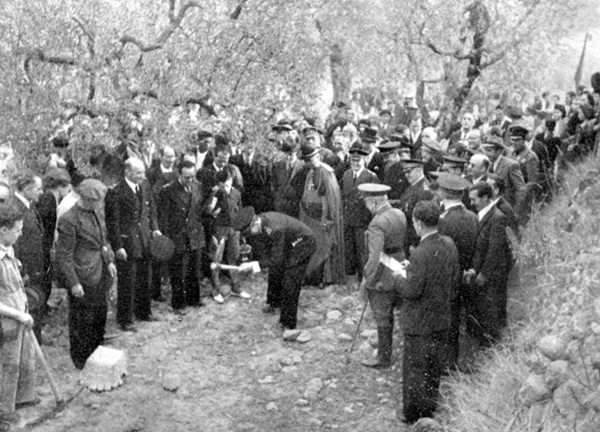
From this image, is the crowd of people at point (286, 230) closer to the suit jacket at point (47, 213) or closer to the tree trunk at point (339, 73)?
the suit jacket at point (47, 213)

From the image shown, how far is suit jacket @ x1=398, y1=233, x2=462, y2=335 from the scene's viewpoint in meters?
5.66

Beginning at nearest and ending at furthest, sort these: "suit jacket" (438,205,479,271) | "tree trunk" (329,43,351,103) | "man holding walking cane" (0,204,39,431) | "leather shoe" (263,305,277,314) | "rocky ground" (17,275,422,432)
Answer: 1. "man holding walking cane" (0,204,39,431)
2. "rocky ground" (17,275,422,432)
3. "suit jacket" (438,205,479,271)
4. "leather shoe" (263,305,277,314)
5. "tree trunk" (329,43,351,103)

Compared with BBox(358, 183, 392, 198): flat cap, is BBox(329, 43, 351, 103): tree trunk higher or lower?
higher

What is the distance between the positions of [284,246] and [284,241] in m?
0.06

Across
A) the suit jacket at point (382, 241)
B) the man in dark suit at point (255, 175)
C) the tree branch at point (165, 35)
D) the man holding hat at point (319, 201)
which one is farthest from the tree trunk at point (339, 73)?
the suit jacket at point (382, 241)

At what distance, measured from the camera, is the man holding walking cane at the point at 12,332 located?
17.8 ft

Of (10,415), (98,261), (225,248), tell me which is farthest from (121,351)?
(225,248)

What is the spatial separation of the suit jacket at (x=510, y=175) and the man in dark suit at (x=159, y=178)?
406cm

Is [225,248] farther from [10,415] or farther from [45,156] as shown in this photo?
[10,415]

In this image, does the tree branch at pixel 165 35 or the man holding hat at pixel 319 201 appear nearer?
the tree branch at pixel 165 35

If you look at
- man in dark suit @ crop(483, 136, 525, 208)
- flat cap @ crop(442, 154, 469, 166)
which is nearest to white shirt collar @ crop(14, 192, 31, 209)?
flat cap @ crop(442, 154, 469, 166)

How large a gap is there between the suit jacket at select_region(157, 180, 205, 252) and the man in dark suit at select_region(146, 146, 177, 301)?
12 centimetres

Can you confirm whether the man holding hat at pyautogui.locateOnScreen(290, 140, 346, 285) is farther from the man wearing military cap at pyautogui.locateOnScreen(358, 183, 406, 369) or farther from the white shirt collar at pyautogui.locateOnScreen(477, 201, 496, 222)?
the white shirt collar at pyautogui.locateOnScreen(477, 201, 496, 222)

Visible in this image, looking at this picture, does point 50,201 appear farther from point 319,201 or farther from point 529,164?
point 529,164
